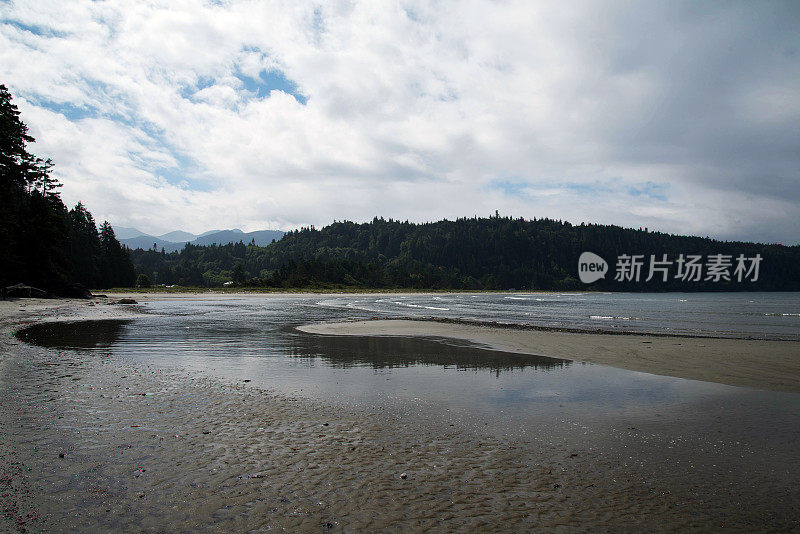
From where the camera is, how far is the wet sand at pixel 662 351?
45.2 feet

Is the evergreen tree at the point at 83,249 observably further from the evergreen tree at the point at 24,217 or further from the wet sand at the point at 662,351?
the wet sand at the point at 662,351

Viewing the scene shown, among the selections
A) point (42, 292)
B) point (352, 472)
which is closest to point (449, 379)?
point (352, 472)

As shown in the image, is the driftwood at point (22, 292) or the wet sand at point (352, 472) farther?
the driftwood at point (22, 292)

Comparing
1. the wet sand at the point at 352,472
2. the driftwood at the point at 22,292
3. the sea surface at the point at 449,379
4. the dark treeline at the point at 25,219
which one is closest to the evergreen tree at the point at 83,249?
the dark treeline at the point at 25,219

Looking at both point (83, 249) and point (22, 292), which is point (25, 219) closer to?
point (22, 292)

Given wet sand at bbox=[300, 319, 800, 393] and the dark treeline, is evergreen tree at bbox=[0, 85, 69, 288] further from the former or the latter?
wet sand at bbox=[300, 319, 800, 393]

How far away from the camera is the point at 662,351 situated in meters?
19.1

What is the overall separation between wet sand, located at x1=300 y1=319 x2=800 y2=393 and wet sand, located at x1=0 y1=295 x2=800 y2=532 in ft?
22.8

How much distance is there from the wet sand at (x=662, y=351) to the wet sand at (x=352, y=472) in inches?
274

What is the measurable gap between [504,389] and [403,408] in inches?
135

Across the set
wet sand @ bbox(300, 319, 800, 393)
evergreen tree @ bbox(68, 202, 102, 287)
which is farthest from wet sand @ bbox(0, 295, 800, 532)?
evergreen tree @ bbox(68, 202, 102, 287)

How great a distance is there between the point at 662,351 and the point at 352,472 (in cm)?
1786

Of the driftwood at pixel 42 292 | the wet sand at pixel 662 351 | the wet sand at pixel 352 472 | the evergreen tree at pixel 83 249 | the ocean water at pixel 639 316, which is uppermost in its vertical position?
the evergreen tree at pixel 83 249

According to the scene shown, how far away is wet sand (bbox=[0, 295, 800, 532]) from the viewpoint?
193 inches
